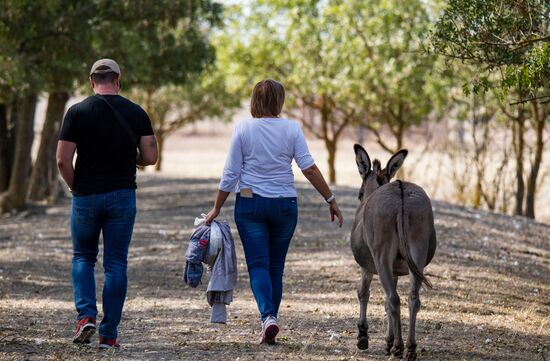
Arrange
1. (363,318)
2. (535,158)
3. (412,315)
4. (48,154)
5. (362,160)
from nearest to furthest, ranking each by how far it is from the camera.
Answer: (412,315) < (363,318) < (362,160) < (535,158) < (48,154)

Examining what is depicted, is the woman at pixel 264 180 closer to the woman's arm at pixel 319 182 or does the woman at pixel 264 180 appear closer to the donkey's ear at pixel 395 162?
the woman's arm at pixel 319 182

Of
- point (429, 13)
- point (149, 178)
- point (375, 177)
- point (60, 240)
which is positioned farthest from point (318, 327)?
point (149, 178)

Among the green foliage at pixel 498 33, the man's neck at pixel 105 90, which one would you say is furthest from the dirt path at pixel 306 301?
the green foliage at pixel 498 33

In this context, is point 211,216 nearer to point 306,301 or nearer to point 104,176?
point 104,176

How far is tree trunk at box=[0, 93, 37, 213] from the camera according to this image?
2481 cm

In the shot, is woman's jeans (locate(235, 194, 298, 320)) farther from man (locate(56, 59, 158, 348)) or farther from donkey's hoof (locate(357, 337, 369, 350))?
man (locate(56, 59, 158, 348))

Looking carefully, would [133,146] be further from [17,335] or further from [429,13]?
[429,13]

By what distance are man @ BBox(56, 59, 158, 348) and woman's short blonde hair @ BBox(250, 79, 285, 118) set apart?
85 centimetres

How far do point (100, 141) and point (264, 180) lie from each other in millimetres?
1271

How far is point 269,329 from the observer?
8.34 metres

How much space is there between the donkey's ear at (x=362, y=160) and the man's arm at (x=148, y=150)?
5.44 ft

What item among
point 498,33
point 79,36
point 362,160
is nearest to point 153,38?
point 79,36

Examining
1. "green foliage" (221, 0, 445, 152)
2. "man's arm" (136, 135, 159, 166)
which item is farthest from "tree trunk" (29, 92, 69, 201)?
"man's arm" (136, 135, 159, 166)

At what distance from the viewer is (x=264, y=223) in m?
8.40
